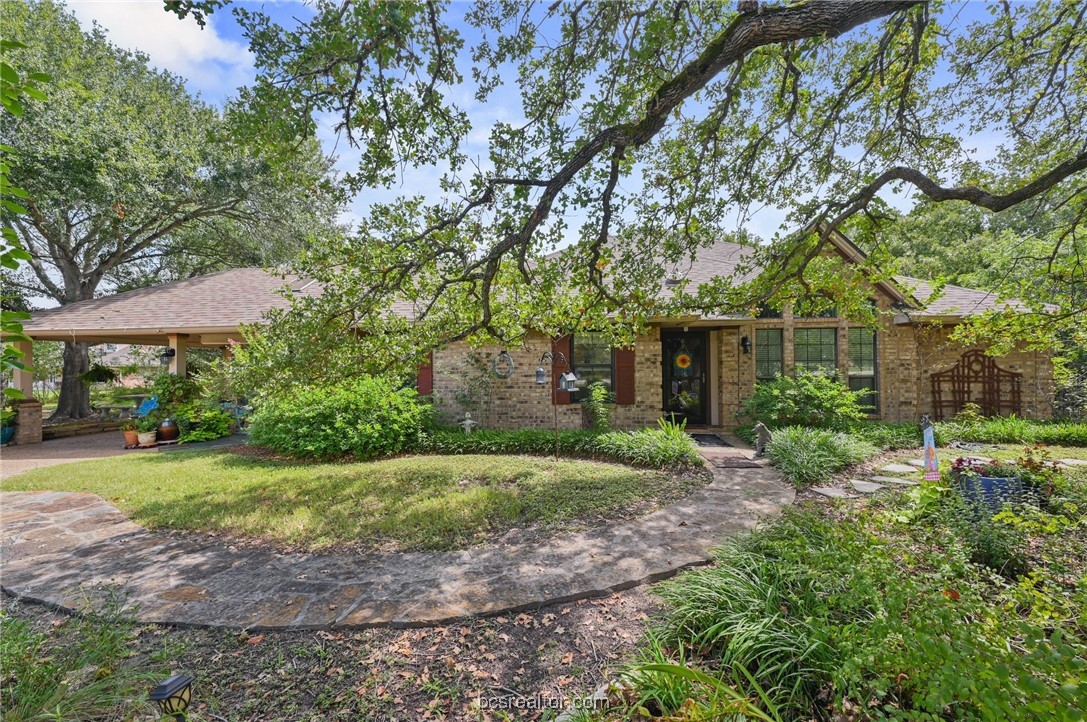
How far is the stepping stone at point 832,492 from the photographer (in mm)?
5344

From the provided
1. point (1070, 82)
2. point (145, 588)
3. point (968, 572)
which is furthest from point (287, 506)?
point (1070, 82)

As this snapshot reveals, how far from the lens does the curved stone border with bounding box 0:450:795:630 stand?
3023 millimetres

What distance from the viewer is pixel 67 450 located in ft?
31.2

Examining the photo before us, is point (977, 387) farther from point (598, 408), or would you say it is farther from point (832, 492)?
point (598, 408)

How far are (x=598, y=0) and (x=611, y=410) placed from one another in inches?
284

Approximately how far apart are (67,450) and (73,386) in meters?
6.83

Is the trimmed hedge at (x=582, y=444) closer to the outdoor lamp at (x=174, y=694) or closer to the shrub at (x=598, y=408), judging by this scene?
the shrub at (x=598, y=408)

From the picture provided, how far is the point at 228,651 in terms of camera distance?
265cm

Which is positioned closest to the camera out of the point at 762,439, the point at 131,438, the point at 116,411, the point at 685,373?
the point at 762,439

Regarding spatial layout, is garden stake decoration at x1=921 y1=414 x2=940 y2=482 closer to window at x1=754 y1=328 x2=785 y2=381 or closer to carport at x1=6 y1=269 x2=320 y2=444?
window at x1=754 y1=328 x2=785 y2=381

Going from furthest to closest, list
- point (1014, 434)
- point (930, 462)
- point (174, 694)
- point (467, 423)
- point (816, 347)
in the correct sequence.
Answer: point (816, 347)
point (467, 423)
point (1014, 434)
point (930, 462)
point (174, 694)

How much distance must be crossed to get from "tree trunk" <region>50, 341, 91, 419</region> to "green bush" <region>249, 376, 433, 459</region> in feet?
35.4

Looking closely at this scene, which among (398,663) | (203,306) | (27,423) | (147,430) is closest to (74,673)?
(398,663)

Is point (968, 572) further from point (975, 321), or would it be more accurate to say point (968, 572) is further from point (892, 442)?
point (892, 442)
